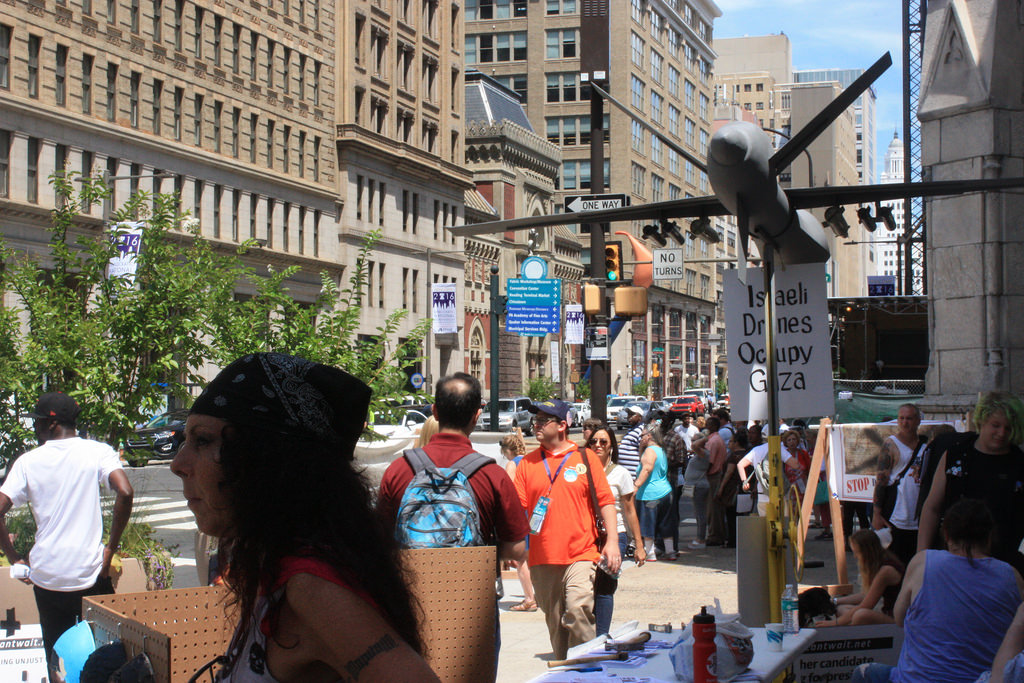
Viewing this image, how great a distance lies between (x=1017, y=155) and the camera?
43.9ft

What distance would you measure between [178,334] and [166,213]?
4.52 feet

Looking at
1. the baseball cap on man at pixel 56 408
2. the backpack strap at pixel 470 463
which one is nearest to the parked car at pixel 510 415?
the baseball cap on man at pixel 56 408

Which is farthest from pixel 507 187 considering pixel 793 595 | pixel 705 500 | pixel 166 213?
pixel 793 595

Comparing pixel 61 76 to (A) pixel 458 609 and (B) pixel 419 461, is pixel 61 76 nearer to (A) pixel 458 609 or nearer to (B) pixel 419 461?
(B) pixel 419 461

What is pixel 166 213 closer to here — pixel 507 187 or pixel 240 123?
pixel 240 123

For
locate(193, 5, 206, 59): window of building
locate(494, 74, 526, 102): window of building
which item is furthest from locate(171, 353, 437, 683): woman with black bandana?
locate(494, 74, 526, 102): window of building

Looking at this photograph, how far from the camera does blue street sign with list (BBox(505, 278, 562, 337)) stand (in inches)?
995

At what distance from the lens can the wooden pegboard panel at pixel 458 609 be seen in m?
3.74

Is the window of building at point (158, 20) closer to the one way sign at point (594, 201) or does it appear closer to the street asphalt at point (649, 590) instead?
the street asphalt at point (649, 590)

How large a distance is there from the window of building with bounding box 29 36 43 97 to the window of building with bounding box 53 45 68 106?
1035mm

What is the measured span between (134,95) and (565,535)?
42.6 metres

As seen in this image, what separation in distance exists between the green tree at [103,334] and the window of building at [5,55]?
3140cm

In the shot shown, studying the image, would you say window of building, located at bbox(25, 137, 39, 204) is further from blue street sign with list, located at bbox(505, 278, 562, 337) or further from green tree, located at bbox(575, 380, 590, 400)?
green tree, located at bbox(575, 380, 590, 400)

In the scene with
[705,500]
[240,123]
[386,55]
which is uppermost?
[386,55]
